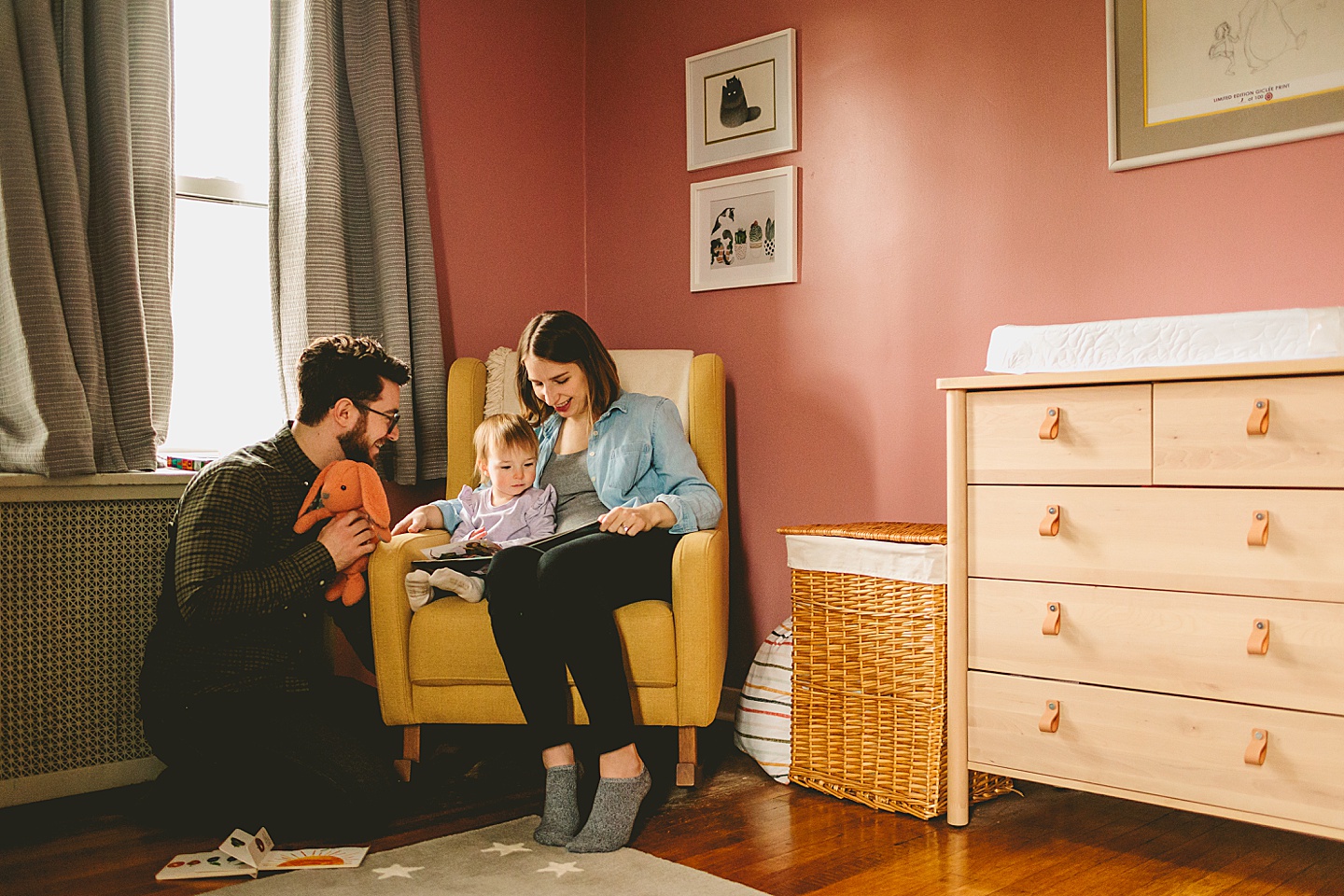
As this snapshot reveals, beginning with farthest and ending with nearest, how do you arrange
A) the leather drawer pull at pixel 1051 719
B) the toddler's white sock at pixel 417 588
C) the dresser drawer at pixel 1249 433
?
the toddler's white sock at pixel 417 588, the leather drawer pull at pixel 1051 719, the dresser drawer at pixel 1249 433

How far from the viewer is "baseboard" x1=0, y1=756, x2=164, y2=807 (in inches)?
81.7

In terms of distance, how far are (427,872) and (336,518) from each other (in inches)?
26.9

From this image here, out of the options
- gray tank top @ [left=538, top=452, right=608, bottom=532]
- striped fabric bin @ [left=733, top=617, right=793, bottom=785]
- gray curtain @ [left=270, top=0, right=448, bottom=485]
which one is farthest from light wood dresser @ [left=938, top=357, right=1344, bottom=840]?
gray curtain @ [left=270, top=0, right=448, bottom=485]

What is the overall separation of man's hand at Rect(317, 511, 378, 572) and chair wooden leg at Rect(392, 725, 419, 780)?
0.37 metres

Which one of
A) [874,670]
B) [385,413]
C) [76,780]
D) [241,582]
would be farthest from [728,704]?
[76,780]

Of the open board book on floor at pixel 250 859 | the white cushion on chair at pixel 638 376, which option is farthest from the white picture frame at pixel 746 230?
the open board book on floor at pixel 250 859

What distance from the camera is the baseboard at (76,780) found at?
207 centimetres

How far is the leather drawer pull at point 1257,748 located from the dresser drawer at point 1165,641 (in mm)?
50

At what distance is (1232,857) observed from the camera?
72.1 inches

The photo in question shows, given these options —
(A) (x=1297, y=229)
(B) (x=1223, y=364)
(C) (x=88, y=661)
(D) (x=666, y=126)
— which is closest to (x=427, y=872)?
(C) (x=88, y=661)

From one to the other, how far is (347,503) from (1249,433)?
1564 mm

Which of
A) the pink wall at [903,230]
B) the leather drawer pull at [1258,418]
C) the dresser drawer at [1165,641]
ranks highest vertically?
the pink wall at [903,230]

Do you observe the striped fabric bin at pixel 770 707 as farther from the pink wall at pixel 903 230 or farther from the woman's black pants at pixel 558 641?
the woman's black pants at pixel 558 641

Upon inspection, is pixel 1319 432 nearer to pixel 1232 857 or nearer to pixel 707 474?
pixel 1232 857
